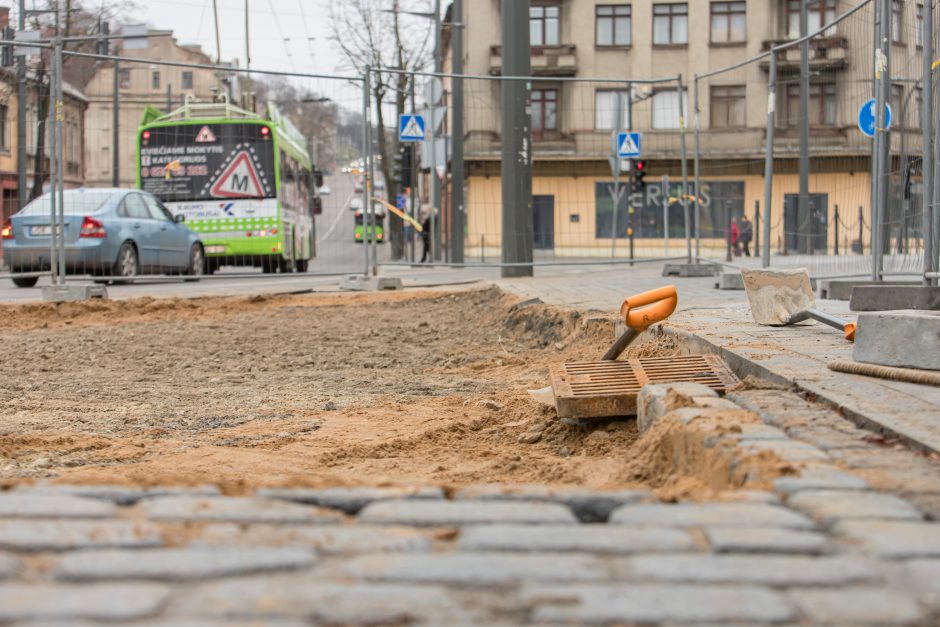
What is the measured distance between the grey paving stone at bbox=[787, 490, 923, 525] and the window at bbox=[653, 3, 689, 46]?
44487 mm

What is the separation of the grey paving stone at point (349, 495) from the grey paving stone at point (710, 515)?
1.70ft

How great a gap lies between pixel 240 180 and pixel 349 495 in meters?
18.5

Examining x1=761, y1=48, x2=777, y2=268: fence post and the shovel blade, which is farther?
x1=761, y1=48, x2=777, y2=268: fence post

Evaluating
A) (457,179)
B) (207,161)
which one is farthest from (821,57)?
(457,179)

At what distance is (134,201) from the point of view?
58.0 ft

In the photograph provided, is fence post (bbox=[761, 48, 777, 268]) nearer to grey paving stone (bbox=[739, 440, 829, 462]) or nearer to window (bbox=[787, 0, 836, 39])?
grey paving stone (bbox=[739, 440, 829, 462])

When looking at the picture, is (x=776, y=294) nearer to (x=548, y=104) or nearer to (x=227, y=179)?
(x=227, y=179)

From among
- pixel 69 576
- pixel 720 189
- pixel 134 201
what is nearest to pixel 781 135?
pixel 720 189

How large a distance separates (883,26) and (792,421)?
6.96 meters

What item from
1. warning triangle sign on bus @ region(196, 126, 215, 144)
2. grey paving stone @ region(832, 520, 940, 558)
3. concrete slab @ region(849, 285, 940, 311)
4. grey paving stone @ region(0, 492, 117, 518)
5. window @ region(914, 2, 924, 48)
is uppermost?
warning triangle sign on bus @ region(196, 126, 215, 144)

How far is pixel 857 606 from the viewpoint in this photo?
219cm

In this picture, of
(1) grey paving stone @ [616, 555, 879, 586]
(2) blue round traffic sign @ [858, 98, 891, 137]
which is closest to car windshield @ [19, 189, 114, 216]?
(2) blue round traffic sign @ [858, 98, 891, 137]

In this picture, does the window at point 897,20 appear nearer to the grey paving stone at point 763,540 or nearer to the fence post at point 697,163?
the fence post at point 697,163

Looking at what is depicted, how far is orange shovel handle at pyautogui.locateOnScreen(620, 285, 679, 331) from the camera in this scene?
5.46 m
